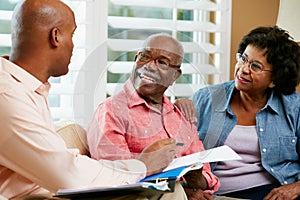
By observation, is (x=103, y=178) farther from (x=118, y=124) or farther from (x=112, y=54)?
(x=112, y=54)

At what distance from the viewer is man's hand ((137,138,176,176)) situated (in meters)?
1.69

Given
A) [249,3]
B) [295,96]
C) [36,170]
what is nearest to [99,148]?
[36,170]

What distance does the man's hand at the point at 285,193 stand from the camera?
228cm

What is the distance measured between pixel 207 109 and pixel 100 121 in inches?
18.8

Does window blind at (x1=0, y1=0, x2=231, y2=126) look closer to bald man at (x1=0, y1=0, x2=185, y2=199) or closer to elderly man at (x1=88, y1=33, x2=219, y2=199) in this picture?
elderly man at (x1=88, y1=33, x2=219, y2=199)

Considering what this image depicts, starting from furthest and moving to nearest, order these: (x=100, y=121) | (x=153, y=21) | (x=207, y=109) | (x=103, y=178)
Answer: (x=153, y=21)
(x=207, y=109)
(x=100, y=121)
(x=103, y=178)

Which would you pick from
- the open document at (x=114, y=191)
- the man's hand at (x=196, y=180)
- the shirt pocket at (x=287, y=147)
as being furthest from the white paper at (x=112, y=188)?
the shirt pocket at (x=287, y=147)

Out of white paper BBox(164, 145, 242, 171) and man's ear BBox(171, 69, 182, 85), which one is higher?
man's ear BBox(171, 69, 182, 85)

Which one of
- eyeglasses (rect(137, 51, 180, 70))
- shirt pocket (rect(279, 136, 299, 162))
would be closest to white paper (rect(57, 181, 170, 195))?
eyeglasses (rect(137, 51, 180, 70))

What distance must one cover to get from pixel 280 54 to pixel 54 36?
1.14 meters

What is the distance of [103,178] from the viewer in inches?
62.9

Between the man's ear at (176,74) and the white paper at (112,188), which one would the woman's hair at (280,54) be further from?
the white paper at (112,188)

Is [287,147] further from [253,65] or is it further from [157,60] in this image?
[157,60]

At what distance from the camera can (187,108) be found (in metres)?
1.96
